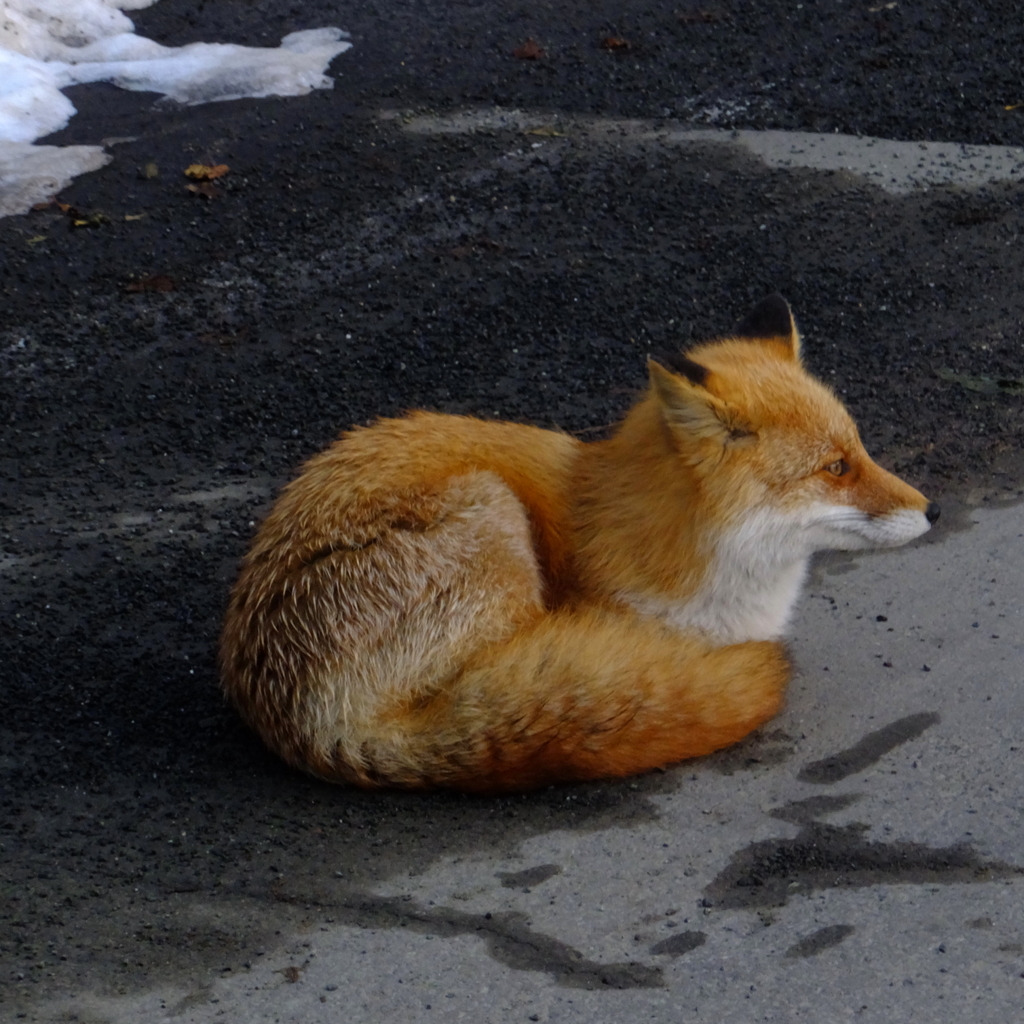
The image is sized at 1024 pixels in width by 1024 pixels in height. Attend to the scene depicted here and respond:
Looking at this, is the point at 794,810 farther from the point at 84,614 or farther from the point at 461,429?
the point at 84,614

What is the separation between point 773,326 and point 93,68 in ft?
18.8

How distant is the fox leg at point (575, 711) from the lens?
295 cm

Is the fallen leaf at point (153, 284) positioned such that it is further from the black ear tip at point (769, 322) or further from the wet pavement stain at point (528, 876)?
the wet pavement stain at point (528, 876)

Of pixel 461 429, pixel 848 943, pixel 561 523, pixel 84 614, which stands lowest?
pixel 848 943

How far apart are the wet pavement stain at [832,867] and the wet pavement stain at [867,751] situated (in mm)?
230

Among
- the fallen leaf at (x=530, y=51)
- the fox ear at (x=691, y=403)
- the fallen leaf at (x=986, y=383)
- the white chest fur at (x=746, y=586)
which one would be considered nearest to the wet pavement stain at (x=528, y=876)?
the white chest fur at (x=746, y=586)

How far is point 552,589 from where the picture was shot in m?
3.46

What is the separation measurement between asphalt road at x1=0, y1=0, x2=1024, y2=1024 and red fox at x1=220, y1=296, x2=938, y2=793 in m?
0.19

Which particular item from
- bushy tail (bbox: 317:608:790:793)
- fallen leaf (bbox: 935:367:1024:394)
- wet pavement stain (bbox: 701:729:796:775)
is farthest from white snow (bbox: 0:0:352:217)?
wet pavement stain (bbox: 701:729:796:775)

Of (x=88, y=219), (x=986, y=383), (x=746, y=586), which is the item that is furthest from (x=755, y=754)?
(x=88, y=219)

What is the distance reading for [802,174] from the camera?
245 inches

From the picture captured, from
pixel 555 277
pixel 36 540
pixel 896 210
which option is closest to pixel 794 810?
pixel 36 540

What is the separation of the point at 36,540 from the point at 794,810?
289cm

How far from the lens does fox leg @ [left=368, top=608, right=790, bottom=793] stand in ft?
9.66
